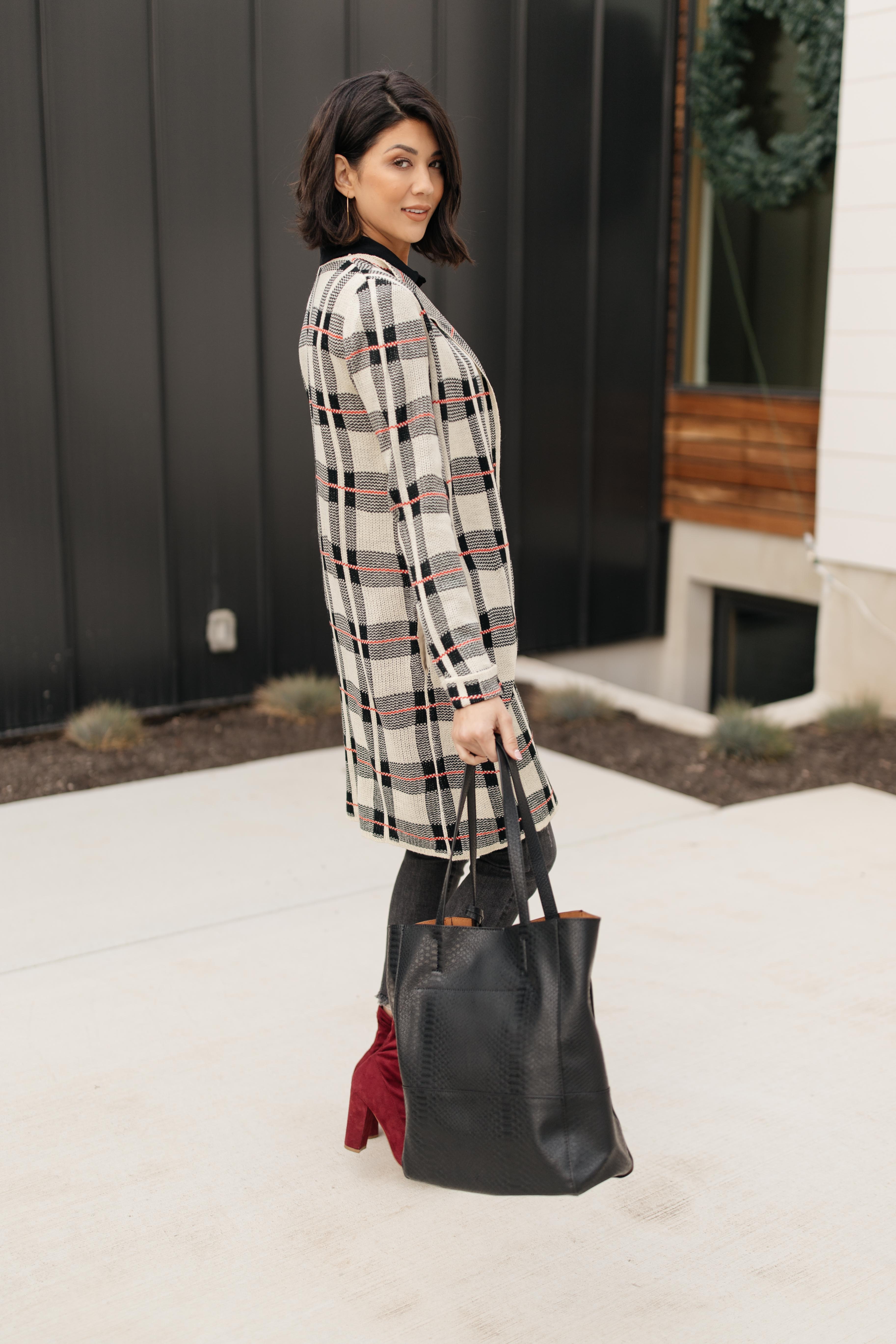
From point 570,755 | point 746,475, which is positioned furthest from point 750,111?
point 570,755

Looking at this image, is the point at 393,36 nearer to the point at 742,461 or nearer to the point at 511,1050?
the point at 742,461

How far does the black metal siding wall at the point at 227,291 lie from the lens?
5133mm

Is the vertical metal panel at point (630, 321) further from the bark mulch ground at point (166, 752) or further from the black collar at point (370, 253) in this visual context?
the black collar at point (370, 253)

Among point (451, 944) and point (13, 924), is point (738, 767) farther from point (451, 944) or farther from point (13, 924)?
point (451, 944)

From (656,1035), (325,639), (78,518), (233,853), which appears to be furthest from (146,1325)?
(325,639)

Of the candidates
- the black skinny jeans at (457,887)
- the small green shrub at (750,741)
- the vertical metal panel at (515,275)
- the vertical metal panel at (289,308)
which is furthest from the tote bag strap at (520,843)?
the vertical metal panel at (515,275)

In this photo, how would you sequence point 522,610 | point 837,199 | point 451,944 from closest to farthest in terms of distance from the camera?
point 451,944 < point 837,199 < point 522,610

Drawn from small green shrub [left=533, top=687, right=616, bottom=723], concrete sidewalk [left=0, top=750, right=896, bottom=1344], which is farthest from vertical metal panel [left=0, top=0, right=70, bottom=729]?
small green shrub [left=533, top=687, right=616, bottom=723]

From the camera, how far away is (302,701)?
18.4ft

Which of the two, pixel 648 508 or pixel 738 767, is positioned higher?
pixel 648 508

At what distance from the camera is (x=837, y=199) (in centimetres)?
573

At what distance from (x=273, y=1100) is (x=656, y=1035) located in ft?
2.78

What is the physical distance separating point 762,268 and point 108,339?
3.42 meters

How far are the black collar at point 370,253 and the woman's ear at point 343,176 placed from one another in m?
0.08
